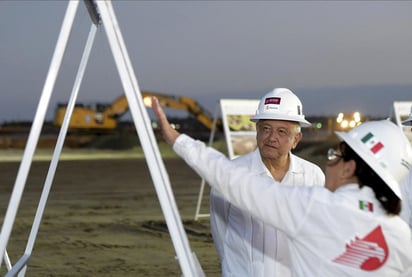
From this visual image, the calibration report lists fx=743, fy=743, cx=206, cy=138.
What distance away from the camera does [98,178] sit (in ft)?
79.6

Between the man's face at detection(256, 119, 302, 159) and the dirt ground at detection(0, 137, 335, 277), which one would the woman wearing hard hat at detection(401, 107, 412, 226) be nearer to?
the man's face at detection(256, 119, 302, 159)

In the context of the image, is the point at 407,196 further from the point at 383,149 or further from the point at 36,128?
the point at 36,128

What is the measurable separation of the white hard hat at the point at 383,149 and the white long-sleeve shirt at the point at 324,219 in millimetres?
102

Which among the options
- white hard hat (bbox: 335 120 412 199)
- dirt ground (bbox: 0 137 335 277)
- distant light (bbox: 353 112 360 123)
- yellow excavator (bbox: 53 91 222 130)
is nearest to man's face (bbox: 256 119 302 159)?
white hard hat (bbox: 335 120 412 199)

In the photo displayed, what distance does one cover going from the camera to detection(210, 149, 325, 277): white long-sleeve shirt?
3979 mm

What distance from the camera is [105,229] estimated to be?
43.0 feet

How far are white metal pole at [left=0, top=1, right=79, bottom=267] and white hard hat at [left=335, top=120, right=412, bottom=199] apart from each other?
1.18 metres

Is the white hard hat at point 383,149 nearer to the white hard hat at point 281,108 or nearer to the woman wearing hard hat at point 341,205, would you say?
the woman wearing hard hat at point 341,205

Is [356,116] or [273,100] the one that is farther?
[356,116]

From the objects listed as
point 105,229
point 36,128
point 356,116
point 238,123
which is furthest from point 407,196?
point 356,116

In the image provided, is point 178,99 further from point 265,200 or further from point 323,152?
point 265,200

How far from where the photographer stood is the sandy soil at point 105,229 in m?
9.83

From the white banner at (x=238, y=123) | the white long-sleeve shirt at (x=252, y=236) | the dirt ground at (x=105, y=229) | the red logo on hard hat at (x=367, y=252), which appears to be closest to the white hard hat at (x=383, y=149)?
the red logo on hard hat at (x=367, y=252)

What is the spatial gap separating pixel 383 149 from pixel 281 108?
5.32ft
